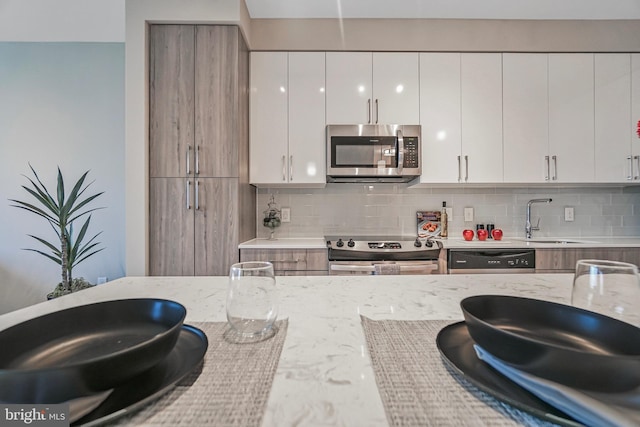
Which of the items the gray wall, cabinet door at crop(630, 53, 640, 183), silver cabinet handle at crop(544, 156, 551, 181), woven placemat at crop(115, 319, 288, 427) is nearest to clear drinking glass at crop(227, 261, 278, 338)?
woven placemat at crop(115, 319, 288, 427)

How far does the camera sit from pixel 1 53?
284 cm

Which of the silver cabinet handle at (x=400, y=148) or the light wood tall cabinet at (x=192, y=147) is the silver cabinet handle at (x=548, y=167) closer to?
the silver cabinet handle at (x=400, y=148)

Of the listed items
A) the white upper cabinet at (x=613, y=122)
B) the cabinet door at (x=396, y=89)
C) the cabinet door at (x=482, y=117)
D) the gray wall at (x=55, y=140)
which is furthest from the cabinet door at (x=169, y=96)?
the white upper cabinet at (x=613, y=122)

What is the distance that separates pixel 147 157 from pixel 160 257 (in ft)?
2.40

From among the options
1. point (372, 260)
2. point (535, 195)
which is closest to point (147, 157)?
point (372, 260)

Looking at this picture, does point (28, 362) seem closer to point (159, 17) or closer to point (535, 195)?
point (159, 17)

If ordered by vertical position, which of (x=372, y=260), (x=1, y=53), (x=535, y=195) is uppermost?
(x=1, y=53)

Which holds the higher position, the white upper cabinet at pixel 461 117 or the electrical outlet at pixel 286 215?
the white upper cabinet at pixel 461 117

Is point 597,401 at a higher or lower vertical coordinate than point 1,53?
lower

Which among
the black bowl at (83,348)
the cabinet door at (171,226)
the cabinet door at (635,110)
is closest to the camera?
the black bowl at (83,348)

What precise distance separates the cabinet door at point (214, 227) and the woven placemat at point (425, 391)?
1.76m

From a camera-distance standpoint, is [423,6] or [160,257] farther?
[423,6]

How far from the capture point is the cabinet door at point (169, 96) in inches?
83.2

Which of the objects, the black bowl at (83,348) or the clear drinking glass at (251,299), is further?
the clear drinking glass at (251,299)
